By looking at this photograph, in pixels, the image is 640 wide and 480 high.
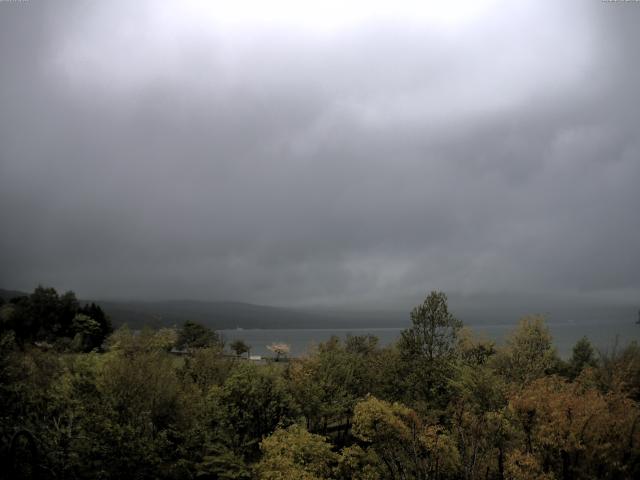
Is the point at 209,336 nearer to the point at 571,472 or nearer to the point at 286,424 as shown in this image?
the point at 286,424

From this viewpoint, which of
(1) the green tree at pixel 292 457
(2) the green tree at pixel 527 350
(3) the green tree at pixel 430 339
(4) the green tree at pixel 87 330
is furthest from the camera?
(4) the green tree at pixel 87 330

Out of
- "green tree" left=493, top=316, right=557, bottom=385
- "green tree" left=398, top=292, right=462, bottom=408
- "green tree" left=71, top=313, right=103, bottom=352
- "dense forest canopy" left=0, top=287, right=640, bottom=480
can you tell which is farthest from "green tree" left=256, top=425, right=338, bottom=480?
"green tree" left=71, top=313, right=103, bottom=352

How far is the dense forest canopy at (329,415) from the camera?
27.2m

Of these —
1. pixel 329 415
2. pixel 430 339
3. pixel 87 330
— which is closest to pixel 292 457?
pixel 329 415

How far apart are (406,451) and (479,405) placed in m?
8.61

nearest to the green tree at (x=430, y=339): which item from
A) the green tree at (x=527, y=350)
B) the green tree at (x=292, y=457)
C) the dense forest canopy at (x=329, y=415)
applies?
the dense forest canopy at (x=329, y=415)

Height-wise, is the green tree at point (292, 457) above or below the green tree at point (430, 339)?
below

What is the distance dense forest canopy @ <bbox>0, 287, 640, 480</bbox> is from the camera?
2719 centimetres

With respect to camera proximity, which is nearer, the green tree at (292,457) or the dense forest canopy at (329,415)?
the dense forest canopy at (329,415)

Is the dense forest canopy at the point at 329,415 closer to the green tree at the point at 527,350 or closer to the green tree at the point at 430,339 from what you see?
the green tree at the point at 430,339

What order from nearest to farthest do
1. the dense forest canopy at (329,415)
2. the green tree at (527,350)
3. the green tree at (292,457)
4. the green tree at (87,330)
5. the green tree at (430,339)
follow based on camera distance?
the dense forest canopy at (329,415)
the green tree at (292,457)
the green tree at (430,339)
the green tree at (527,350)
the green tree at (87,330)

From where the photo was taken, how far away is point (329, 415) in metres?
43.2

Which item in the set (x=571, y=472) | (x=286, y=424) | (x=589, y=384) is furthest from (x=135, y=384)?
(x=589, y=384)

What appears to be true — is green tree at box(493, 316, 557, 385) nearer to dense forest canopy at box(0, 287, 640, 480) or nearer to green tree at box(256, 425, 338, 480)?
dense forest canopy at box(0, 287, 640, 480)
